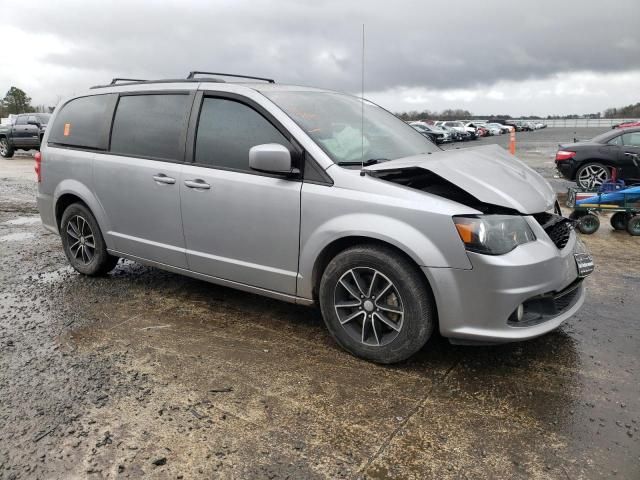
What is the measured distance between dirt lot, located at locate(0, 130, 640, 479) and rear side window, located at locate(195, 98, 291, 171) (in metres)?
1.24

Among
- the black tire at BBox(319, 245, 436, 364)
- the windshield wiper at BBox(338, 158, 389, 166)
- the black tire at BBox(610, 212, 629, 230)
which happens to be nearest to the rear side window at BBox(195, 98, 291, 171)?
the windshield wiper at BBox(338, 158, 389, 166)

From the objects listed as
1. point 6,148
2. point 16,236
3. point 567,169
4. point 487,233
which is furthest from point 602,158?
point 6,148

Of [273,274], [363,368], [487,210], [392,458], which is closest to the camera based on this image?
[392,458]

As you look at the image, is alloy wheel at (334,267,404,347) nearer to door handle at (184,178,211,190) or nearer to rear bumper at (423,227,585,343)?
rear bumper at (423,227,585,343)

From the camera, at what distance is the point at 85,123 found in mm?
5086

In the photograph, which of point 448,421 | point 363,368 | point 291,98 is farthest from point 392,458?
point 291,98

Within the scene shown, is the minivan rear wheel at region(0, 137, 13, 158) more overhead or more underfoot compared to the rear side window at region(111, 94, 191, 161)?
more underfoot

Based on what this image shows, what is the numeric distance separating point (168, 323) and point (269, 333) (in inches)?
32.0

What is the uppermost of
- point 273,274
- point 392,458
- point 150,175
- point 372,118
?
point 372,118

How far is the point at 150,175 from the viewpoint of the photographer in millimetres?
4332

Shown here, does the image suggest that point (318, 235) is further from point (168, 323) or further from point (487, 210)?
point (168, 323)

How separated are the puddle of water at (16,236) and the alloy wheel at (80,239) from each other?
236 cm

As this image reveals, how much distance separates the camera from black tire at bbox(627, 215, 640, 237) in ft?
23.9

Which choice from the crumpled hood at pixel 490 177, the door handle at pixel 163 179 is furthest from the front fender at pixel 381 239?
the door handle at pixel 163 179
